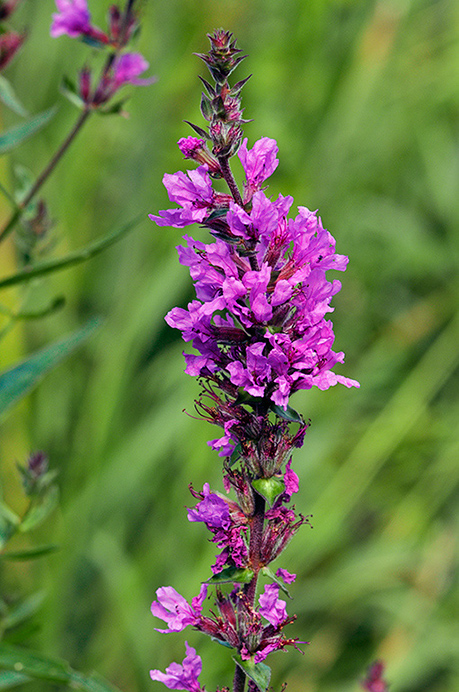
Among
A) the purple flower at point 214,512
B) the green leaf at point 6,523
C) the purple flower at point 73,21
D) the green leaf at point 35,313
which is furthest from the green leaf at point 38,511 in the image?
the purple flower at point 73,21

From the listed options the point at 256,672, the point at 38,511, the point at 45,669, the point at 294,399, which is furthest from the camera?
the point at 294,399

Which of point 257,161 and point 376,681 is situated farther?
point 376,681

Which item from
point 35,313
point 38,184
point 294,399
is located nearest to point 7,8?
point 38,184

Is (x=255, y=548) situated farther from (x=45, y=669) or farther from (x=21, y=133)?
(x=21, y=133)

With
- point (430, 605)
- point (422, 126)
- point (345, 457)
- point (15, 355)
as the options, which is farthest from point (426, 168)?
point (15, 355)

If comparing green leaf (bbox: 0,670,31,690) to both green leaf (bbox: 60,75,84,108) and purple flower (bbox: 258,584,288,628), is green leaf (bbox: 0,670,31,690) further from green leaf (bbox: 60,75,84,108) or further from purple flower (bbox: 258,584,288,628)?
green leaf (bbox: 60,75,84,108)

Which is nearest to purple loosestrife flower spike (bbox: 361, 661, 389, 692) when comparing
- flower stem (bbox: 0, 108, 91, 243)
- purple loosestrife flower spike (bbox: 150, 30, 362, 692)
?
purple loosestrife flower spike (bbox: 150, 30, 362, 692)
